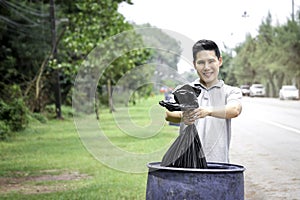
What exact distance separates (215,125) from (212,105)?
0.12 metres

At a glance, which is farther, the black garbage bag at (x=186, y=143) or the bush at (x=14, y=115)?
the bush at (x=14, y=115)

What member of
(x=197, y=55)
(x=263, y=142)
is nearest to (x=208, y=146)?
(x=197, y=55)

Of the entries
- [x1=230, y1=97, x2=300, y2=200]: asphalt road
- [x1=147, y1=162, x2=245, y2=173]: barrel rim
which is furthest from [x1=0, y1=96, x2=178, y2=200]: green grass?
[x1=230, y1=97, x2=300, y2=200]: asphalt road

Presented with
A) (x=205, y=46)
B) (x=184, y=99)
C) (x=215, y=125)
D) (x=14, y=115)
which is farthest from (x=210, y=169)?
(x=14, y=115)

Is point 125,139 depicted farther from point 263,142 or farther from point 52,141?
point 52,141

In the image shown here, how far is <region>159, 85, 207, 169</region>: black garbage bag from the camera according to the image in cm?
357

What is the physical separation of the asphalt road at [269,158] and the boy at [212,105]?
4.38 meters

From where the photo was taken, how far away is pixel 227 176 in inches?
140

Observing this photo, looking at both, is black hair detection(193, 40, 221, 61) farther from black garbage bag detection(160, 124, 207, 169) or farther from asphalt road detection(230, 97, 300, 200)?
asphalt road detection(230, 97, 300, 200)

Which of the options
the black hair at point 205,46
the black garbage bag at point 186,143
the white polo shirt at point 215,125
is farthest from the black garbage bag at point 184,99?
the black hair at point 205,46

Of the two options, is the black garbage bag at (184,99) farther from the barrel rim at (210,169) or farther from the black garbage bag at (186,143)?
the barrel rim at (210,169)

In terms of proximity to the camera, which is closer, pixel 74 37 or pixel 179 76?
pixel 179 76

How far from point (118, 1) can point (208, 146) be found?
1908 centimetres

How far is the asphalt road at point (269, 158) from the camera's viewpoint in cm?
870
